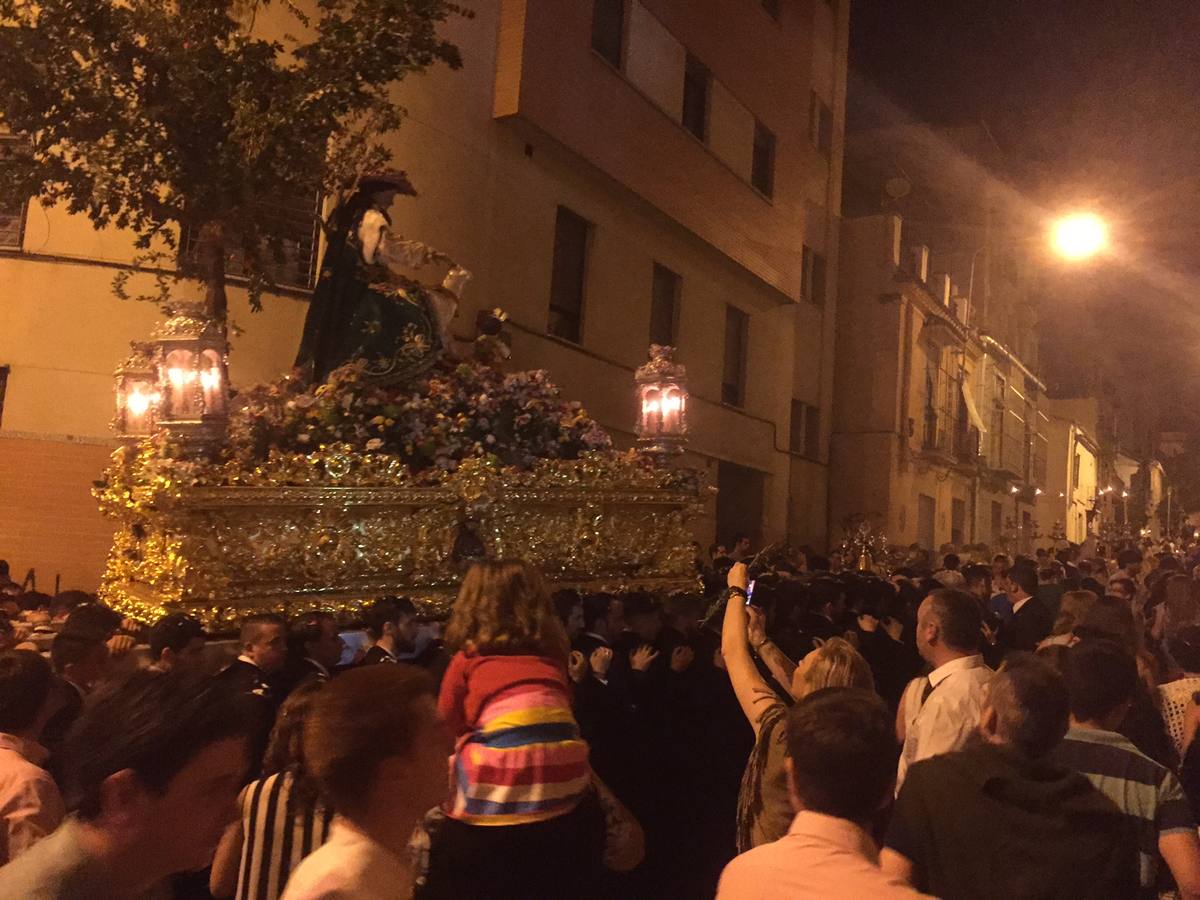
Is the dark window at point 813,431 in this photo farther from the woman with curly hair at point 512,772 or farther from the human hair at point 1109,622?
the woman with curly hair at point 512,772

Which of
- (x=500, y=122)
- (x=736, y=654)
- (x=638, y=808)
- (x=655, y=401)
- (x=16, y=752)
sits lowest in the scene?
(x=638, y=808)

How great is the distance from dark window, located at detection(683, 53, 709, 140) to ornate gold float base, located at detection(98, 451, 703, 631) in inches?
408

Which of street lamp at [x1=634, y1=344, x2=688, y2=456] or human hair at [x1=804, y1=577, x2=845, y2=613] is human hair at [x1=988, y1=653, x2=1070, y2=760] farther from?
street lamp at [x1=634, y1=344, x2=688, y2=456]

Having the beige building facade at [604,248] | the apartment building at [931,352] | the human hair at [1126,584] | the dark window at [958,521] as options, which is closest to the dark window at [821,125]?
the beige building facade at [604,248]

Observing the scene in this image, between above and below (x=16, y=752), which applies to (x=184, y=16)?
above

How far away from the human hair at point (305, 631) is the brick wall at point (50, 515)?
588 centimetres

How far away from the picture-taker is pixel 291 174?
27.8 feet

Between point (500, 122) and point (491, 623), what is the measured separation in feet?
37.0

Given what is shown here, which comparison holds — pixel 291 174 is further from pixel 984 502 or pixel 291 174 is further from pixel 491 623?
pixel 984 502

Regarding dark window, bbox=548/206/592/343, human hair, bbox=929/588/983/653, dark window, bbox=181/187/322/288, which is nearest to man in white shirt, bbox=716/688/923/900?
human hair, bbox=929/588/983/653

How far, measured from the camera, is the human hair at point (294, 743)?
2393mm

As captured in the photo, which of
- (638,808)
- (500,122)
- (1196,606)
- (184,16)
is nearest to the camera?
(638,808)

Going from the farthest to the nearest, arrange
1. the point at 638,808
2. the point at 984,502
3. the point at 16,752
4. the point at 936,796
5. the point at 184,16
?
the point at 984,502
the point at 184,16
the point at 638,808
the point at 16,752
the point at 936,796

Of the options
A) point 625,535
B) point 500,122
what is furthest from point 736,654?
point 500,122
